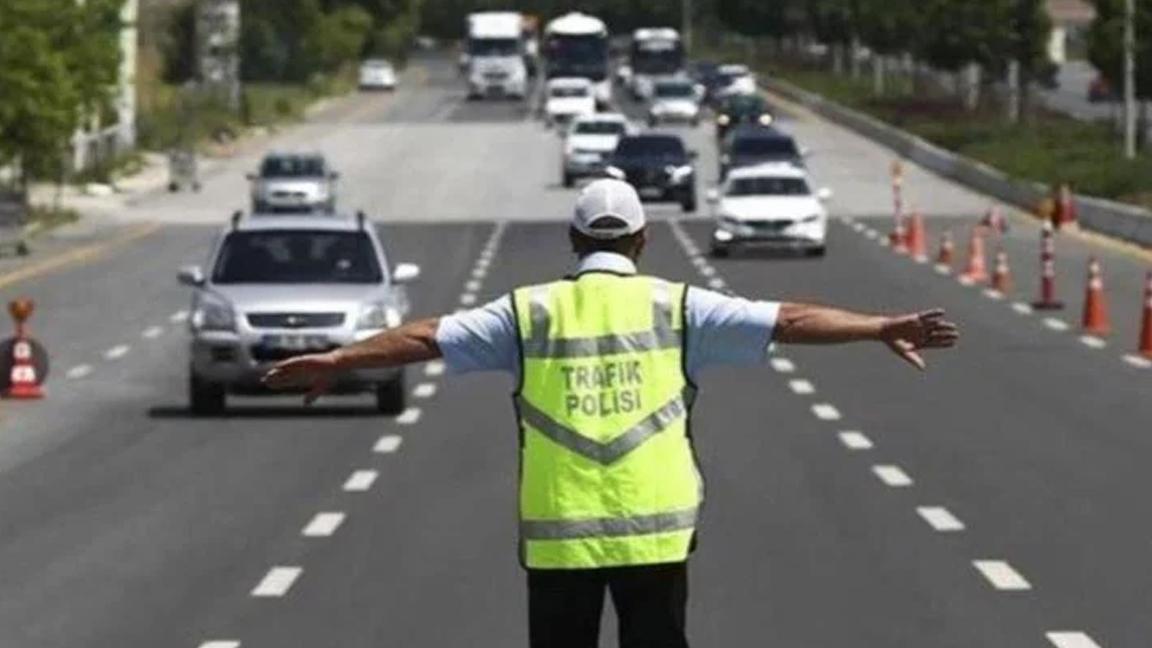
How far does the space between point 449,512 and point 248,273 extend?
8.60 m

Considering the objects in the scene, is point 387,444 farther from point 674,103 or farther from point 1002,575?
point 674,103

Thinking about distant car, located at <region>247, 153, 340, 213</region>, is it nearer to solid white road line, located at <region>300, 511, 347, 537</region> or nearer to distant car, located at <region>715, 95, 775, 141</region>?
distant car, located at <region>715, 95, 775, 141</region>

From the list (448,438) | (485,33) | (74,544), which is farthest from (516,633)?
(485,33)

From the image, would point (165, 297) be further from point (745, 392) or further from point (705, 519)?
point (705, 519)

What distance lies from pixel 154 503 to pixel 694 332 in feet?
44.9

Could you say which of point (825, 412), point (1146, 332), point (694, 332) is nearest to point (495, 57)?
point (1146, 332)

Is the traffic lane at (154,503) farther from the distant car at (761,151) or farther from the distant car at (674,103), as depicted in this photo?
the distant car at (674,103)

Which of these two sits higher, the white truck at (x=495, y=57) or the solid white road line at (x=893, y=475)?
the solid white road line at (x=893, y=475)

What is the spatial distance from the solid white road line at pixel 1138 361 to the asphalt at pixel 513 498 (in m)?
0.20

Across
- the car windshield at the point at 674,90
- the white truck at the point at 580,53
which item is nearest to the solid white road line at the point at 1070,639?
the car windshield at the point at 674,90

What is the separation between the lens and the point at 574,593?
8.62m

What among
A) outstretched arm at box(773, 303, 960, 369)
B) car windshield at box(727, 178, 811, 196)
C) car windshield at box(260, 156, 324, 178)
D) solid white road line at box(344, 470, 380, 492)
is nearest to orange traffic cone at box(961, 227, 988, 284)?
car windshield at box(727, 178, 811, 196)

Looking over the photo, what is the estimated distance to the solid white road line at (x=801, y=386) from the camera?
32.1 metres

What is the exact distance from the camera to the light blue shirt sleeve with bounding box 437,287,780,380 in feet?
28.4
